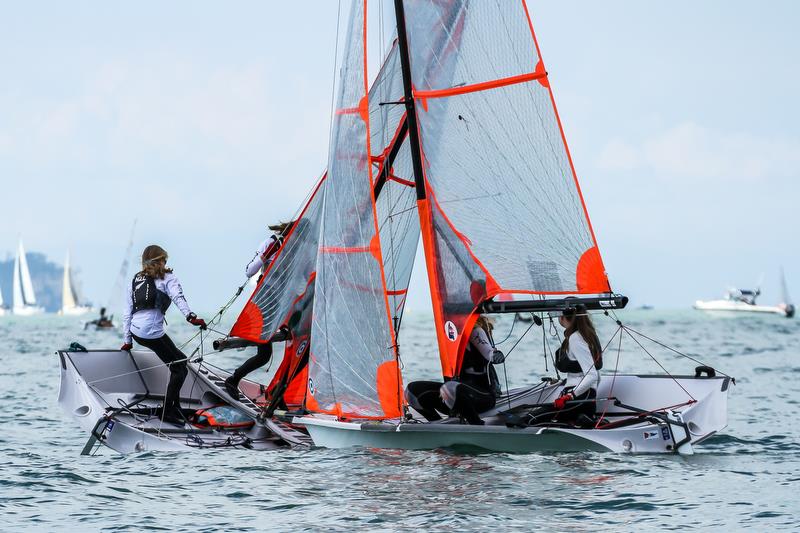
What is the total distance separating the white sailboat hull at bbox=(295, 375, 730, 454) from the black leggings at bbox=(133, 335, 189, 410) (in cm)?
151

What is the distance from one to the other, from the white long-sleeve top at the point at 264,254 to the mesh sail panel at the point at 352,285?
5.12 feet

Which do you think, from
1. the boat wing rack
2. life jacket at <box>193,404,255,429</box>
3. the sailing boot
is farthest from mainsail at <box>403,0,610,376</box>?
the sailing boot

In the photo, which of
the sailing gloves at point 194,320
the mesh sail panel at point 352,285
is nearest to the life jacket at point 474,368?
the mesh sail panel at point 352,285

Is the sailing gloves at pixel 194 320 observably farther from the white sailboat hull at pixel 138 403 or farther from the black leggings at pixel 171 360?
the white sailboat hull at pixel 138 403

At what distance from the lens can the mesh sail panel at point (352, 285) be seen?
11.7 metres

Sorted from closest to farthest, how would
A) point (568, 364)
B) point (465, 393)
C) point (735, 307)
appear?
point (465, 393), point (568, 364), point (735, 307)

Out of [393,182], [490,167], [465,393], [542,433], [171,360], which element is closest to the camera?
[542,433]

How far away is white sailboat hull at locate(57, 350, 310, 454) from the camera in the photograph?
11.9 meters

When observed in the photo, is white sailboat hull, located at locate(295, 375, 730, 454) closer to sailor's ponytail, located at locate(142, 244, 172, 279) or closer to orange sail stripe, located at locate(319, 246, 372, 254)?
orange sail stripe, located at locate(319, 246, 372, 254)

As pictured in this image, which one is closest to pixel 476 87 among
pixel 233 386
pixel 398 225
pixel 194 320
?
pixel 398 225

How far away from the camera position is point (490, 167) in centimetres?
1182

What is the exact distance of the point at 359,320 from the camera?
11750mm

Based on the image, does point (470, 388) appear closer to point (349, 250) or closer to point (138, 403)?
point (349, 250)

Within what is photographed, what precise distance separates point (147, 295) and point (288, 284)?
1.91 meters
